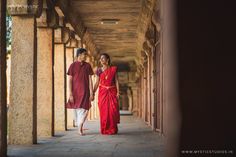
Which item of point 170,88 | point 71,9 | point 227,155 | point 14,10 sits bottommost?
point 227,155

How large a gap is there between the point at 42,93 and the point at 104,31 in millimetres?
8877

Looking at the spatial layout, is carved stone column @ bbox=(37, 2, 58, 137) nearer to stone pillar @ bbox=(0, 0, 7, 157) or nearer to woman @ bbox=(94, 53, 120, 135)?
woman @ bbox=(94, 53, 120, 135)

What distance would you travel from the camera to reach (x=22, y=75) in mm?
7969

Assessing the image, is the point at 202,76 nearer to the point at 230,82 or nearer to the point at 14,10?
the point at 230,82

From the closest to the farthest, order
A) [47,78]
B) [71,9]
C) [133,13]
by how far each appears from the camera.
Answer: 1. [47,78]
2. [71,9]
3. [133,13]

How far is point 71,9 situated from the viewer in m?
14.0

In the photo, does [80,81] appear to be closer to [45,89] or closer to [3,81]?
[45,89]

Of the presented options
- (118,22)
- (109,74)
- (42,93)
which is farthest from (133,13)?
(42,93)

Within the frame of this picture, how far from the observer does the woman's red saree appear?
34.7 feet

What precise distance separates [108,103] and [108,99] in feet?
0.30

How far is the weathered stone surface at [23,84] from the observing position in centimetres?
789

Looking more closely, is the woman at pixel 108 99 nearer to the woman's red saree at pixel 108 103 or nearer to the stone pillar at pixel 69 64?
the woman's red saree at pixel 108 103

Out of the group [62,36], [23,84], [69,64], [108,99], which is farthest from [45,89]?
[69,64]

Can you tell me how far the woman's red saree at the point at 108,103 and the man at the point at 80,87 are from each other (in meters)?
0.28
